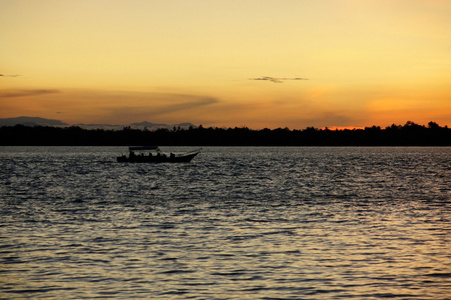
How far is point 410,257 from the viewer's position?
22.9 meters

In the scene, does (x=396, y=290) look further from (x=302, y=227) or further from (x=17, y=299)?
(x=302, y=227)

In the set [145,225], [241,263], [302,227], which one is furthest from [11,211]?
[241,263]

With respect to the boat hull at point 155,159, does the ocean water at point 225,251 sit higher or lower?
lower

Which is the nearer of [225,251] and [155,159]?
[225,251]

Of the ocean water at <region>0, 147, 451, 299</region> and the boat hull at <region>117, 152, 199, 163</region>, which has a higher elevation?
the boat hull at <region>117, 152, 199, 163</region>

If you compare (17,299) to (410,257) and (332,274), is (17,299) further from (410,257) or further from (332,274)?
(410,257)

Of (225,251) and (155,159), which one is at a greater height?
(155,159)

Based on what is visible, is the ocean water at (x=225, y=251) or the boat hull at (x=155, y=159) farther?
the boat hull at (x=155, y=159)

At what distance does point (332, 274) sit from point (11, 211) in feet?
87.8

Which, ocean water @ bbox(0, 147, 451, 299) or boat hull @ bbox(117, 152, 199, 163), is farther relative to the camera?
boat hull @ bbox(117, 152, 199, 163)

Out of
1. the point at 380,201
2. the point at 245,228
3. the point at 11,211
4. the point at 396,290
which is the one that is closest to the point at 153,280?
the point at 396,290

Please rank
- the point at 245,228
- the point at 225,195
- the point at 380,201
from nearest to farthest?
the point at 245,228
the point at 380,201
the point at 225,195

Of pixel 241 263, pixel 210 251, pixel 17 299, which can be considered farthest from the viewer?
pixel 210 251

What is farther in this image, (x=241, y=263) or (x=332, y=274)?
(x=241, y=263)
